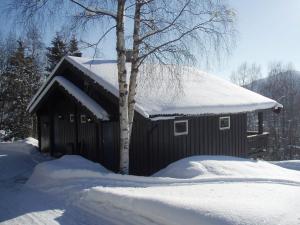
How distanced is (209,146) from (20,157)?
31.5 feet

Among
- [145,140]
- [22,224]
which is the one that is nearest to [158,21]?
[145,140]

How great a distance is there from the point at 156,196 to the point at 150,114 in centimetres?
493

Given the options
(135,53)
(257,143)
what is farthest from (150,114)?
(257,143)

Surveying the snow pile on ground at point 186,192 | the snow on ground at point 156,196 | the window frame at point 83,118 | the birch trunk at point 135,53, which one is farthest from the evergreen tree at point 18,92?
the birch trunk at point 135,53

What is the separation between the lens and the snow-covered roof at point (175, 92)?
1259cm

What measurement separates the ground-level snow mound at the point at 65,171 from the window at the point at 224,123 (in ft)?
21.7

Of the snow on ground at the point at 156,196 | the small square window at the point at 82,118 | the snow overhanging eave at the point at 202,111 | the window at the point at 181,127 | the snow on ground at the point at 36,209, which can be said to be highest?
the snow overhanging eave at the point at 202,111

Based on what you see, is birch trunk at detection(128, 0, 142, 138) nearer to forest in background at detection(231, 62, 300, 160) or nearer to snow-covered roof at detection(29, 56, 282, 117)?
snow-covered roof at detection(29, 56, 282, 117)

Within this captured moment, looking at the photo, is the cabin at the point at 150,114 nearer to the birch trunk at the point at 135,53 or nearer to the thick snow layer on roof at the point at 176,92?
the thick snow layer on roof at the point at 176,92

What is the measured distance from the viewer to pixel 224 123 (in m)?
17.0

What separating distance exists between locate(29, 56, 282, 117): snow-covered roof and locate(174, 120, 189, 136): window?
0.86 metres

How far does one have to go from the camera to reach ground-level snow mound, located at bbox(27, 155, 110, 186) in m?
11.4

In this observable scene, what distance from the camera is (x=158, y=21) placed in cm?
1111

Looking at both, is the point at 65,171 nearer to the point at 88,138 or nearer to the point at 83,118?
the point at 88,138
